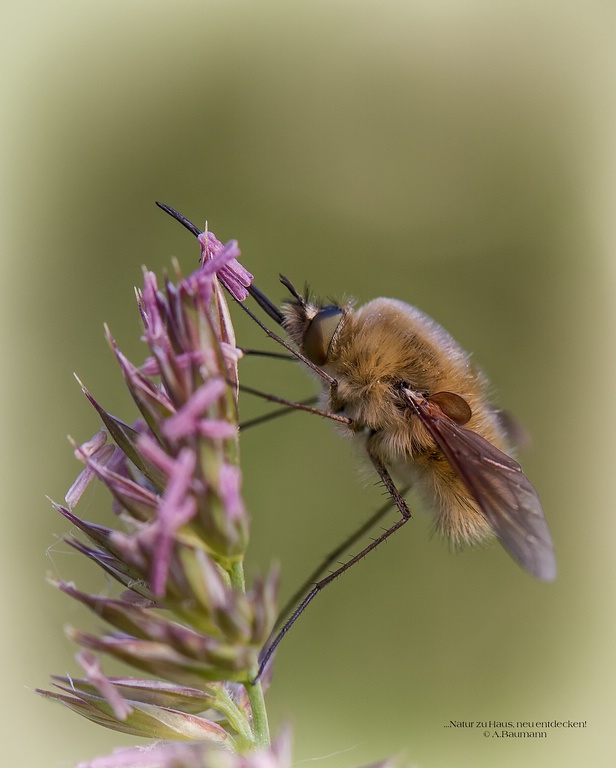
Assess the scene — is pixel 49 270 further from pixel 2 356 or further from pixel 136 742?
pixel 136 742

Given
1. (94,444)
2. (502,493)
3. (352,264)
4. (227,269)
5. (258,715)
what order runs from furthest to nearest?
(352,264), (502,493), (227,269), (94,444), (258,715)

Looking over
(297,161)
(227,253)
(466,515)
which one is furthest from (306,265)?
(227,253)

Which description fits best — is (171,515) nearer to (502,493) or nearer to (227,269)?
(227,269)

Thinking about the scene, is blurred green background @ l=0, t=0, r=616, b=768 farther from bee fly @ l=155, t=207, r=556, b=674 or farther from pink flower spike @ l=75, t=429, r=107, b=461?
pink flower spike @ l=75, t=429, r=107, b=461

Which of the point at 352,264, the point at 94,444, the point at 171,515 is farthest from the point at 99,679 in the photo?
the point at 352,264

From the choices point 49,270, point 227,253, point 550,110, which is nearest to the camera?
point 227,253
